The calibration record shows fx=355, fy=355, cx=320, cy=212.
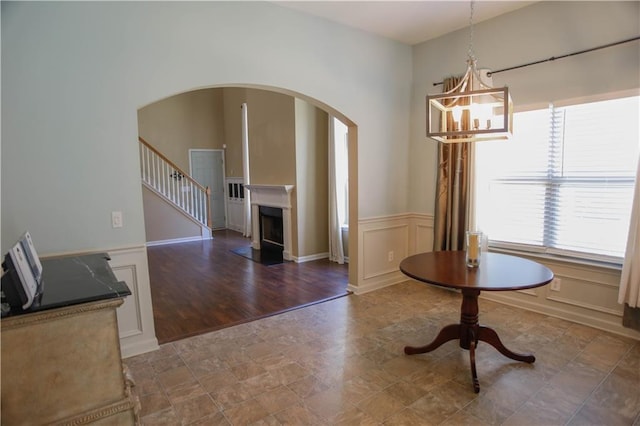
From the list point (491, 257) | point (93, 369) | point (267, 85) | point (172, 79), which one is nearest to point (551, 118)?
point (491, 257)

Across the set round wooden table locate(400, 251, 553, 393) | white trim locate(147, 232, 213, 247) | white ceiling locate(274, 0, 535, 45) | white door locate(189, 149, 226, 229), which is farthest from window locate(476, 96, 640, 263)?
white door locate(189, 149, 226, 229)

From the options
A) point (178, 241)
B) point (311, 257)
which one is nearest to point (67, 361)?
point (311, 257)

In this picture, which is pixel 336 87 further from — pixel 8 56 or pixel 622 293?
pixel 622 293

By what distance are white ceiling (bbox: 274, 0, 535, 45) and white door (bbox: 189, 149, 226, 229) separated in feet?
20.4

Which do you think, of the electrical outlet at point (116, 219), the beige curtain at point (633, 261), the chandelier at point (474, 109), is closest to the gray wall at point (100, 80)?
the electrical outlet at point (116, 219)

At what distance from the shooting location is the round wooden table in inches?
90.9

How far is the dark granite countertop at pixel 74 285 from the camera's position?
149 centimetres

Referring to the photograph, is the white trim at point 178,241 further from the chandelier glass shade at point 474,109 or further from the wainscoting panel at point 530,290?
the chandelier glass shade at point 474,109

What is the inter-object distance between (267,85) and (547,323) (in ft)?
11.4

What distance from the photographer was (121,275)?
279cm

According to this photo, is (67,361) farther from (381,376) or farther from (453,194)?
(453,194)

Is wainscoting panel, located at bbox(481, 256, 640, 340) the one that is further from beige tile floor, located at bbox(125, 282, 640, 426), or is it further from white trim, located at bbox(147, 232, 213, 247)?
white trim, located at bbox(147, 232, 213, 247)

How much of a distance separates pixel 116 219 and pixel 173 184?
5311 mm

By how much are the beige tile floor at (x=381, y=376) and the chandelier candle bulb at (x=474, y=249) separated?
2.47ft
